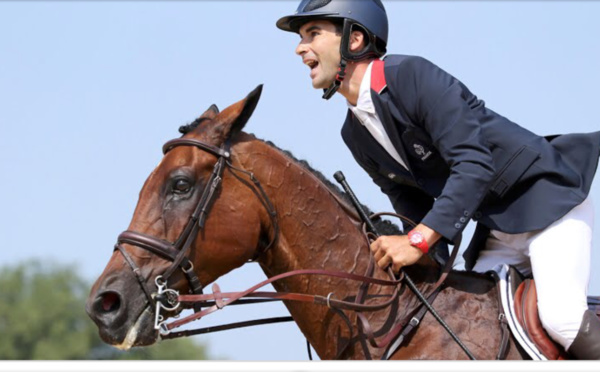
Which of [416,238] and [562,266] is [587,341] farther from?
[416,238]

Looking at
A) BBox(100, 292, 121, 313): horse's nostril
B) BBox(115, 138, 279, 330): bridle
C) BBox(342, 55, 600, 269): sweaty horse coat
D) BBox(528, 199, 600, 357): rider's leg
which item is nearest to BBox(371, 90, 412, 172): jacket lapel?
BBox(342, 55, 600, 269): sweaty horse coat

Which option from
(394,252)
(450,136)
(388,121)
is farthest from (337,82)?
(394,252)

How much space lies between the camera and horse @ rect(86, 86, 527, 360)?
17.3 ft

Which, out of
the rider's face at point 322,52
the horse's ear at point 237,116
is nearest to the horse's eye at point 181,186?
the horse's ear at point 237,116

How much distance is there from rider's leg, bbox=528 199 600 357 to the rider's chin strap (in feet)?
5.30

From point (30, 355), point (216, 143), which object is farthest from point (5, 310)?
point (216, 143)

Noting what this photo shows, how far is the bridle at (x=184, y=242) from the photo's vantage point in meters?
5.25

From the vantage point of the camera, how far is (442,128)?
218 inches

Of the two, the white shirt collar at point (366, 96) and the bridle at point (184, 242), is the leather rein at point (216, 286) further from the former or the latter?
the white shirt collar at point (366, 96)

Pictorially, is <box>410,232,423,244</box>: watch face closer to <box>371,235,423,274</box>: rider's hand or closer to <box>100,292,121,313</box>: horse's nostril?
<box>371,235,423,274</box>: rider's hand

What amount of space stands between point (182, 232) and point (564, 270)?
7.50ft

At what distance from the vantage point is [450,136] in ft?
18.0

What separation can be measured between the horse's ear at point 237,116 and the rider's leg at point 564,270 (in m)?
1.95

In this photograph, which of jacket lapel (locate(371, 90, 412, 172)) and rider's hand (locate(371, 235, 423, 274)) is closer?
rider's hand (locate(371, 235, 423, 274))
